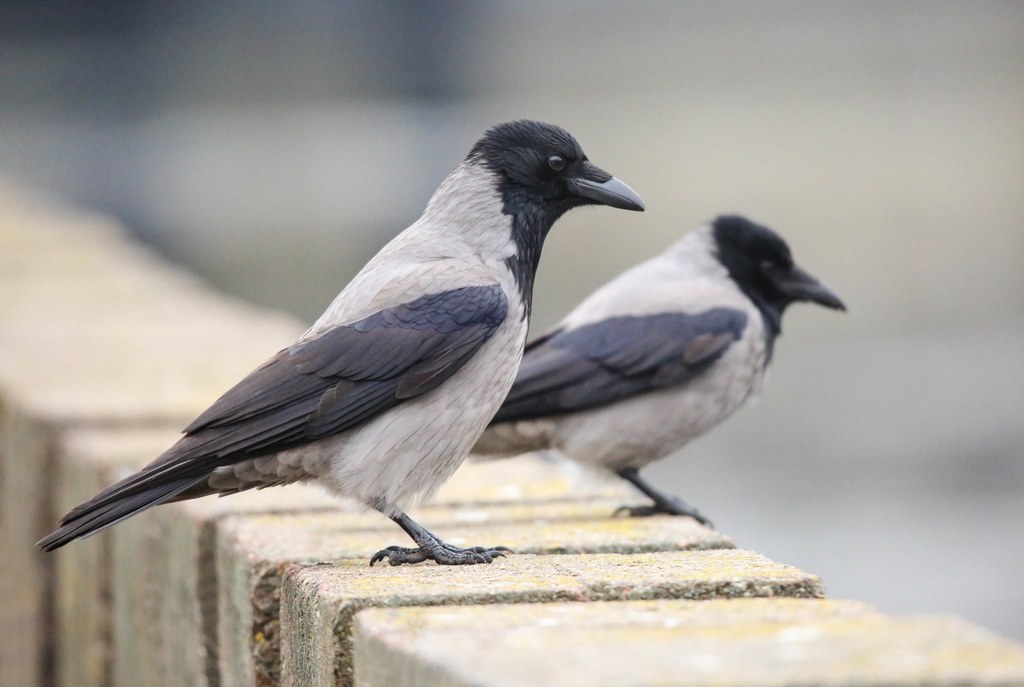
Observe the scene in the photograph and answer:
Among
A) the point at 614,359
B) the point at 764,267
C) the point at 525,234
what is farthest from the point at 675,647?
the point at 764,267

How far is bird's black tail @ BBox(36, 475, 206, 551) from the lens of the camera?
10.6 feet

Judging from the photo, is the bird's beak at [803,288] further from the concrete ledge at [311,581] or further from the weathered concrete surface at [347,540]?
the weathered concrete surface at [347,540]

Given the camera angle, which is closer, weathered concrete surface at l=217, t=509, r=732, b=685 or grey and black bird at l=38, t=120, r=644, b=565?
weathered concrete surface at l=217, t=509, r=732, b=685

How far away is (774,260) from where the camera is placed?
19.5 ft

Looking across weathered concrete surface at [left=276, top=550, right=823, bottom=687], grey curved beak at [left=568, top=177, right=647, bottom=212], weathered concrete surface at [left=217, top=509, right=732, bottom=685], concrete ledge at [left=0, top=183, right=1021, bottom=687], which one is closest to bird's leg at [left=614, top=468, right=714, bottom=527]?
concrete ledge at [left=0, top=183, right=1021, bottom=687]

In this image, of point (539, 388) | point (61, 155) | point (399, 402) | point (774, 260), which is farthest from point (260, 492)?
point (61, 155)

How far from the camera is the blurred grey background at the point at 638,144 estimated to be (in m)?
17.7

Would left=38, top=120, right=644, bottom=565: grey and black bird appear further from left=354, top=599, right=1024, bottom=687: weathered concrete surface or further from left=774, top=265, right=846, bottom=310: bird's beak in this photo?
left=774, top=265, right=846, bottom=310: bird's beak

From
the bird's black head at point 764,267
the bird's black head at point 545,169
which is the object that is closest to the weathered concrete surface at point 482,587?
the bird's black head at point 545,169

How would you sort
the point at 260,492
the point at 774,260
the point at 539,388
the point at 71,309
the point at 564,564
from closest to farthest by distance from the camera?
the point at 564,564
the point at 260,492
the point at 539,388
the point at 774,260
the point at 71,309

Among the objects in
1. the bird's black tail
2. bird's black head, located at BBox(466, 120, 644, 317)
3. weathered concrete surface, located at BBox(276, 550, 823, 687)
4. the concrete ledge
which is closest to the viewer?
the concrete ledge

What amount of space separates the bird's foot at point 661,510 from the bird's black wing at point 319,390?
611mm

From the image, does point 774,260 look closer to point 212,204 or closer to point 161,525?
point 161,525

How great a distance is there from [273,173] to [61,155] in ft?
9.50
